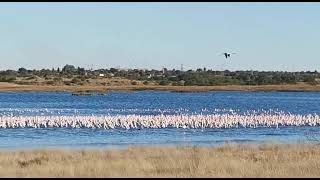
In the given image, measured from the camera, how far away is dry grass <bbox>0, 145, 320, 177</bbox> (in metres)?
15.6

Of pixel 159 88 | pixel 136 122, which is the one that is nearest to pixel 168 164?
pixel 136 122

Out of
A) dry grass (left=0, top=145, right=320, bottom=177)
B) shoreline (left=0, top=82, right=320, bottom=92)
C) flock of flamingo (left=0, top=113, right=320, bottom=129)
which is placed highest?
dry grass (left=0, top=145, right=320, bottom=177)

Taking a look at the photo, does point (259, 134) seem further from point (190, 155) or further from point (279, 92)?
point (279, 92)

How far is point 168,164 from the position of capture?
1775 cm

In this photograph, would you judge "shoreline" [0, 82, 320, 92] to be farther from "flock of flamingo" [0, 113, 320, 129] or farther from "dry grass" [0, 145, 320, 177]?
"dry grass" [0, 145, 320, 177]

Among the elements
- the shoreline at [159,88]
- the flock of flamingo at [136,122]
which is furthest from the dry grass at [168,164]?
the shoreline at [159,88]

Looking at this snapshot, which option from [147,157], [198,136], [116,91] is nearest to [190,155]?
[147,157]

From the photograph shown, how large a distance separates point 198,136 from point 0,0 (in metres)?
20.7

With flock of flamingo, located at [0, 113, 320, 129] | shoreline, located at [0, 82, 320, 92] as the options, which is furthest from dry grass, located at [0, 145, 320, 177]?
shoreline, located at [0, 82, 320, 92]

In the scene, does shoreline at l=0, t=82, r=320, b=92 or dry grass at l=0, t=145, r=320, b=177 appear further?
shoreline at l=0, t=82, r=320, b=92

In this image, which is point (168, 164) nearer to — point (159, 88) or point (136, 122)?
point (136, 122)

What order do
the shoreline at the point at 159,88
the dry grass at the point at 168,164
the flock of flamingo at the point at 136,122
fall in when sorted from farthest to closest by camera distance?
the shoreline at the point at 159,88 → the flock of flamingo at the point at 136,122 → the dry grass at the point at 168,164

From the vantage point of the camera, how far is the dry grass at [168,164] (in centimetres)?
1555

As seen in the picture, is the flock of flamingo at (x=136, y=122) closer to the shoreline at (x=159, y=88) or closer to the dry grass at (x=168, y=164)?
the dry grass at (x=168, y=164)
